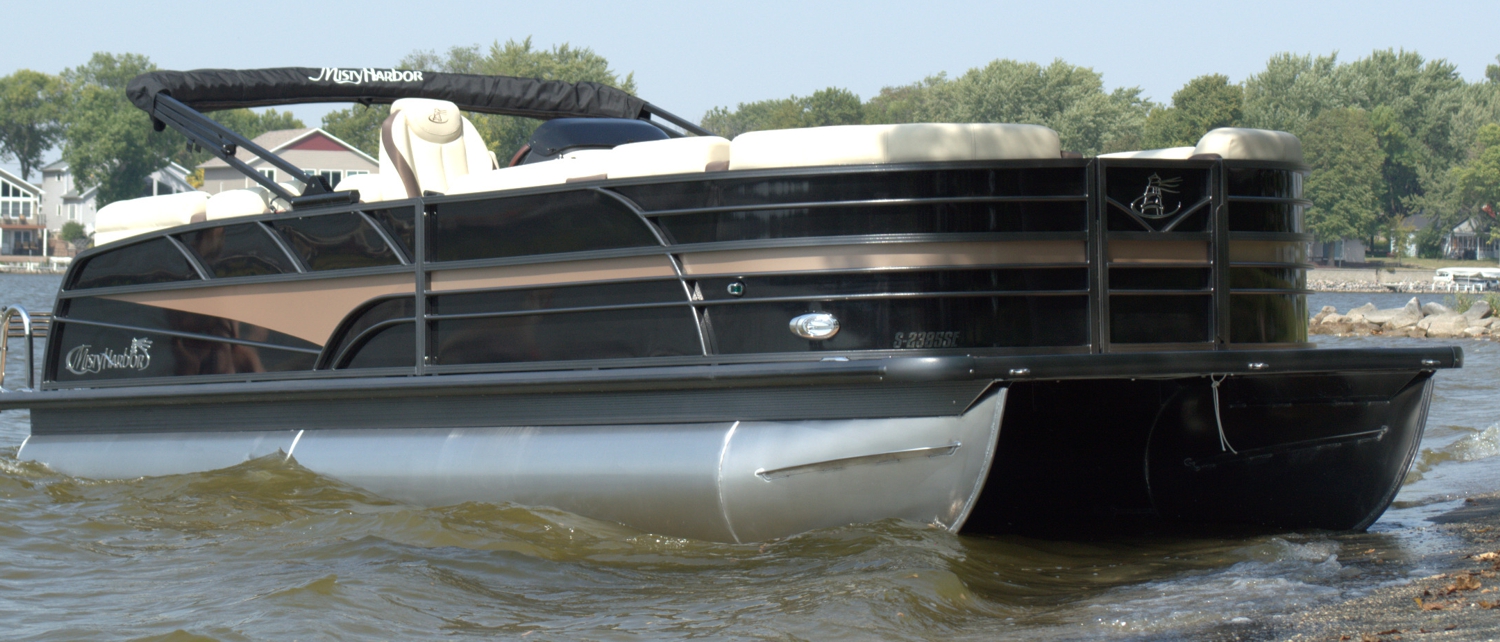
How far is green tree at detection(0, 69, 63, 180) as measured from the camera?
92.7 m

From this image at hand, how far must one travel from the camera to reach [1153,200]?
4.80 meters

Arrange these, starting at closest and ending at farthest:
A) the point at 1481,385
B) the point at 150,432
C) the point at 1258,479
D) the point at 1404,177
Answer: the point at 1258,479
the point at 150,432
the point at 1481,385
the point at 1404,177

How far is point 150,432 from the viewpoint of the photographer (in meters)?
6.51

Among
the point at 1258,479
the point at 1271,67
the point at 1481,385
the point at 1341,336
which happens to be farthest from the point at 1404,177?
the point at 1258,479

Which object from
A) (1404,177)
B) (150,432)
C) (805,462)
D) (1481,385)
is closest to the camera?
(805,462)

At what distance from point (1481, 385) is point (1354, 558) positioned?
11.3 metres

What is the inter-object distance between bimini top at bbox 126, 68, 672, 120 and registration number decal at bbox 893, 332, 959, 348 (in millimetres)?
4109

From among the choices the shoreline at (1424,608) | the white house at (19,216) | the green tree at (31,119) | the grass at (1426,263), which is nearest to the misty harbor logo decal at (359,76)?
the shoreline at (1424,608)

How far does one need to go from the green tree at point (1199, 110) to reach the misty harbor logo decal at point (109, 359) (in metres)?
69.9

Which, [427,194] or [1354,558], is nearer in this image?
[1354,558]

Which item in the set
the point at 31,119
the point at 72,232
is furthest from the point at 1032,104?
the point at 31,119

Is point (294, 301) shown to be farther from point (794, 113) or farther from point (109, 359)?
point (794, 113)

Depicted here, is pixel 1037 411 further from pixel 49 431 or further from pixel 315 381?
pixel 49 431

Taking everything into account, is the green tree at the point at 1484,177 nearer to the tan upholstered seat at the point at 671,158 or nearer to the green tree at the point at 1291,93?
the green tree at the point at 1291,93
